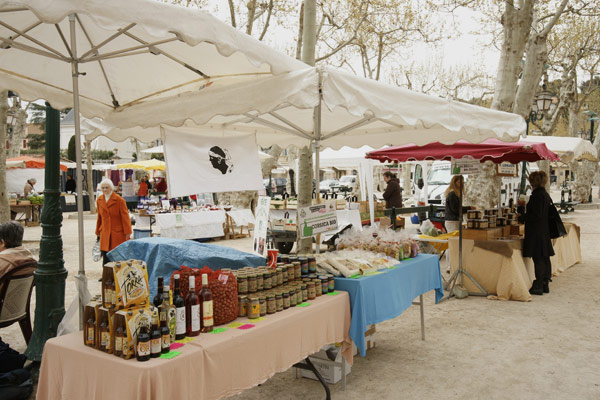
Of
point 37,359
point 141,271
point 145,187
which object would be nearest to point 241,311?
point 141,271

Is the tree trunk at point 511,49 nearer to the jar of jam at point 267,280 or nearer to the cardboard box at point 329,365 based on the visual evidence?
the cardboard box at point 329,365

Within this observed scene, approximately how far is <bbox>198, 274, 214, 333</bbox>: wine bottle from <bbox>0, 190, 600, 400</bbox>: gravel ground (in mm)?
1240

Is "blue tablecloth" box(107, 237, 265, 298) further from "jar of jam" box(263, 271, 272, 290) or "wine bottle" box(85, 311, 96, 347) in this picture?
"wine bottle" box(85, 311, 96, 347)

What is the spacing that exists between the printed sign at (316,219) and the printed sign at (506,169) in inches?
188

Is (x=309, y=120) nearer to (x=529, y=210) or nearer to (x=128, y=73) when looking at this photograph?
(x=128, y=73)

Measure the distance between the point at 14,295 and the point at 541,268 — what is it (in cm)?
686

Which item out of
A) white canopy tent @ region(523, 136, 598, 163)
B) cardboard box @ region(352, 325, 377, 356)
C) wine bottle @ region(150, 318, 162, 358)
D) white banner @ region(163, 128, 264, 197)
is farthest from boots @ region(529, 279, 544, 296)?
wine bottle @ region(150, 318, 162, 358)

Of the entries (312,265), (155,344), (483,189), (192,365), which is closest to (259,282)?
(312,265)

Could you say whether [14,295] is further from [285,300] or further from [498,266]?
[498,266]

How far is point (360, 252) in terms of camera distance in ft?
15.4

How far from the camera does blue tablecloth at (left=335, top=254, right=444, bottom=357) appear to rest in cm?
391

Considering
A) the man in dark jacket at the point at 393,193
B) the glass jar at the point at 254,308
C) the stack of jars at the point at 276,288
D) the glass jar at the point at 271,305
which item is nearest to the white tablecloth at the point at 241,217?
the man in dark jacket at the point at 393,193

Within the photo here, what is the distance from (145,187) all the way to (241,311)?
57.5 feet

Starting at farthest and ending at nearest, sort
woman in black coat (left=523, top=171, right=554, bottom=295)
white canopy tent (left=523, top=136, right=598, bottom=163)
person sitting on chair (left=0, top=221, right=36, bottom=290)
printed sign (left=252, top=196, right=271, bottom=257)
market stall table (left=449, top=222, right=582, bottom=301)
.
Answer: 1. white canopy tent (left=523, top=136, right=598, bottom=163)
2. printed sign (left=252, top=196, right=271, bottom=257)
3. woman in black coat (left=523, top=171, right=554, bottom=295)
4. market stall table (left=449, top=222, right=582, bottom=301)
5. person sitting on chair (left=0, top=221, right=36, bottom=290)
